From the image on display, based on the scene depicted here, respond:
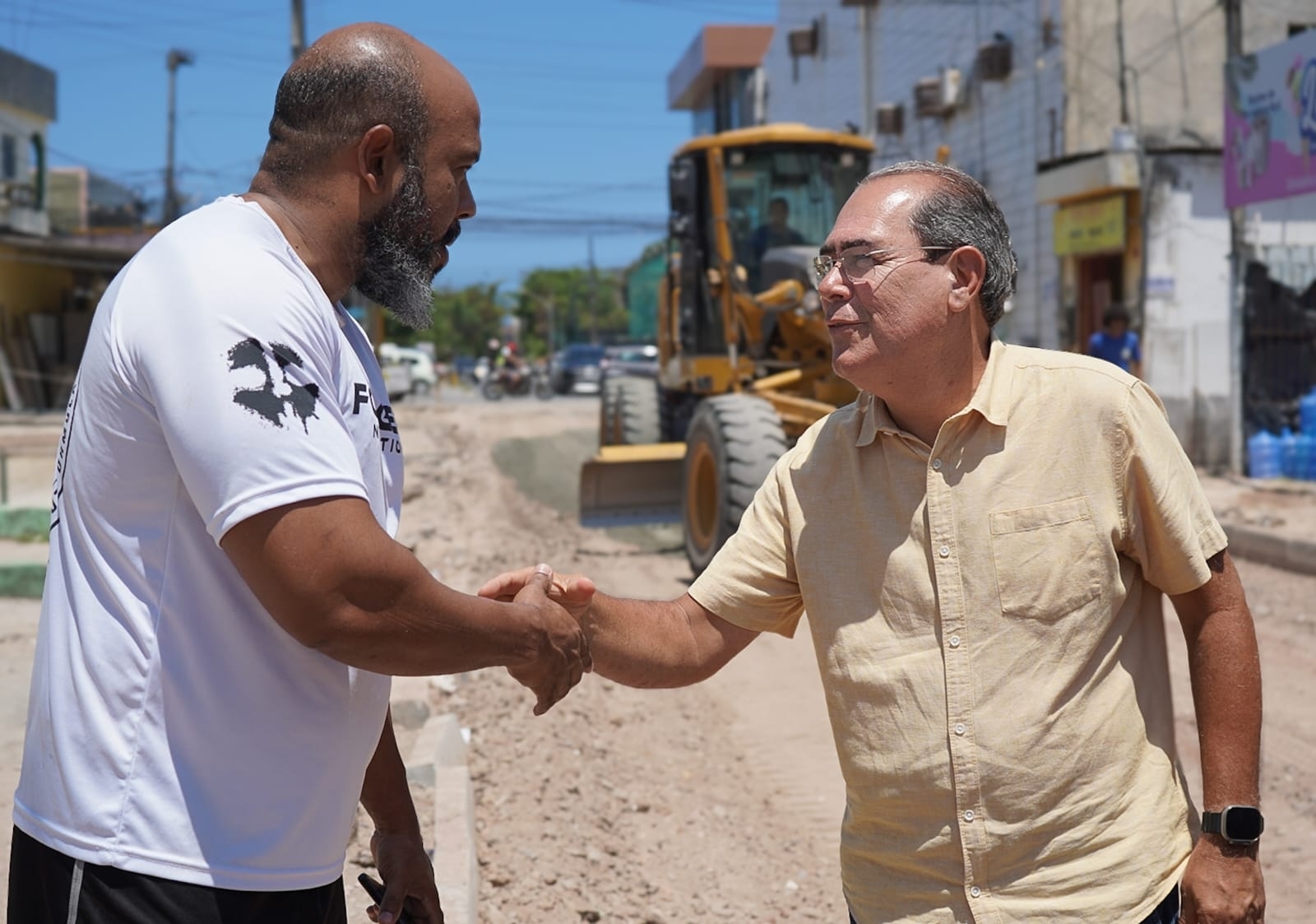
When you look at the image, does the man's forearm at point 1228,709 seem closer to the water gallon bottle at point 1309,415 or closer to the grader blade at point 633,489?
the grader blade at point 633,489

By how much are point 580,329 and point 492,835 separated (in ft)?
322

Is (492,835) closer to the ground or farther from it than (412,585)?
closer to the ground

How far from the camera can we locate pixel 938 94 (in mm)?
23953

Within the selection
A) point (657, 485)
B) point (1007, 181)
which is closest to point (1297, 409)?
point (1007, 181)

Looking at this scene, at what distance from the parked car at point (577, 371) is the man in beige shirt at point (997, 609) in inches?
1539

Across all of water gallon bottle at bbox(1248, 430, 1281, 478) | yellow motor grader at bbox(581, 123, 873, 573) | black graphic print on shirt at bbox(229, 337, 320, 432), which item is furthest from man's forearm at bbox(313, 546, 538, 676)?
water gallon bottle at bbox(1248, 430, 1281, 478)

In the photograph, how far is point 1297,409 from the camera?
16453 millimetres

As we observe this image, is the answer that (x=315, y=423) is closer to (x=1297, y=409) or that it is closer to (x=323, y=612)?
(x=323, y=612)

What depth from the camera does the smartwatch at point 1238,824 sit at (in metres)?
2.36

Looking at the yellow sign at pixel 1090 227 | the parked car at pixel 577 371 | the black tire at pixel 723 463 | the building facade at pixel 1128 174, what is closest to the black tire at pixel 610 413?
the building facade at pixel 1128 174

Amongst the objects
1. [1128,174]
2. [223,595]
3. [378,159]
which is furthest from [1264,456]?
[223,595]

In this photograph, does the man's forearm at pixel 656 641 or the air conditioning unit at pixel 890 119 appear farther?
the air conditioning unit at pixel 890 119

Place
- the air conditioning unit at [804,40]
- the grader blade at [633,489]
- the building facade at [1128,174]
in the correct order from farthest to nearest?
the air conditioning unit at [804,40], the building facade at [1128,174], the grader blade at [633,489]

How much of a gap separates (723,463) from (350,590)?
26.0ft
